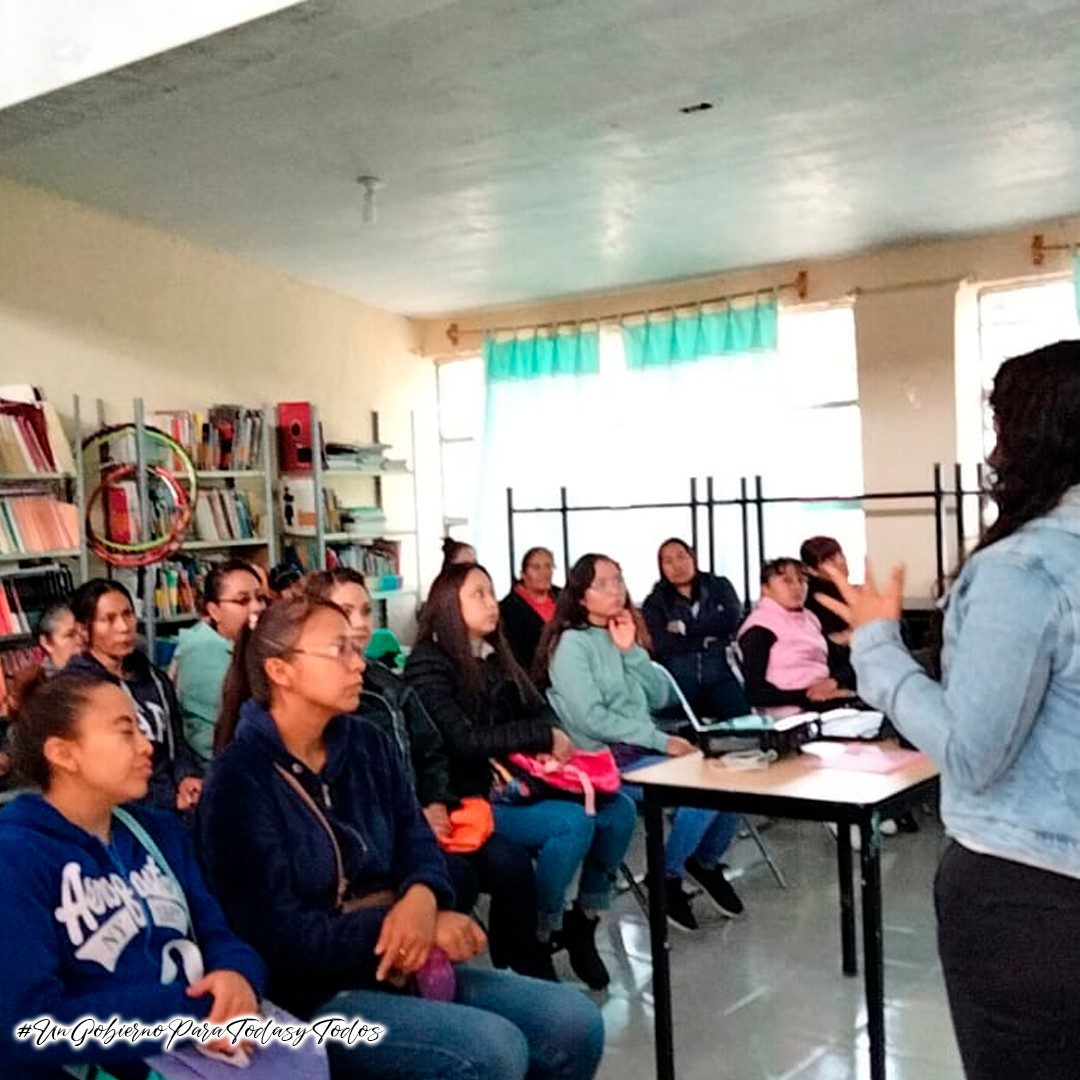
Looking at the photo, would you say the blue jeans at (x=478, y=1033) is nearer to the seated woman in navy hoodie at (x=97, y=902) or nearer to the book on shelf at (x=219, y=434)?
the seated woman in navy hoodie at (x=97, y=902)

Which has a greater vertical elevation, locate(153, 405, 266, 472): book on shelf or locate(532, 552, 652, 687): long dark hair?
locate(153, 405, 266, 472): book on shelf

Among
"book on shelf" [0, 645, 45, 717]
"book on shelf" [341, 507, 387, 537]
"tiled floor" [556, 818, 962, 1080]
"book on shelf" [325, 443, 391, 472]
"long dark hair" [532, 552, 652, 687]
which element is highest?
"book on shelf" [325, 443, 391, 472]

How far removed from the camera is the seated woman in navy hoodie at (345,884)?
1852mm

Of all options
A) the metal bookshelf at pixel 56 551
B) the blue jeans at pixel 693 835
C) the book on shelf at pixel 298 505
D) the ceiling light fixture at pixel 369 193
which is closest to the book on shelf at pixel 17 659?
the metal bookshelf at pixel 56 551

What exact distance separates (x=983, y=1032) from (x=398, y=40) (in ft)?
10.0

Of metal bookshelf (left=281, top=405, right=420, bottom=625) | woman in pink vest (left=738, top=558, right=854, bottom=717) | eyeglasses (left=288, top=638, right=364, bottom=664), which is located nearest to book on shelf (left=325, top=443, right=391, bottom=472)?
metal bookshelf (left=281, top=405, right=420, bottom=625)

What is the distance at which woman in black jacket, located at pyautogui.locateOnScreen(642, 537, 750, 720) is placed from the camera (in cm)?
501

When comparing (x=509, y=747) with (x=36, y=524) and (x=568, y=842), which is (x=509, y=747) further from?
(x=36, y=524)

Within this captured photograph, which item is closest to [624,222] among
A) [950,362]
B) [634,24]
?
[950,362]

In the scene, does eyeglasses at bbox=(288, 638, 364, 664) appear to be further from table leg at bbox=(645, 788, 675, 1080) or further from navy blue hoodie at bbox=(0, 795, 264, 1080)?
table leg at bbox=(645, 788, 675, 1080)

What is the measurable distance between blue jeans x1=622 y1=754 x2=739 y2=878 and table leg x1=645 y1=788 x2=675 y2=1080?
0.78m

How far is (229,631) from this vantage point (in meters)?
3.93

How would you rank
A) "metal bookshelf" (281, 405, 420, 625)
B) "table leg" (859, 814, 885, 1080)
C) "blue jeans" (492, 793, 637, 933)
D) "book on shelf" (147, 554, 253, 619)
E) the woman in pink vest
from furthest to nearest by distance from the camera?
1. "metal bookshelf" (281, 405, 420, 625)
2. "book on shelf" (147, 554, 253, 619)
3. the woman in pink vest
4. "blue jeans" (492, 793, 637, 933)
5. "table leg" (859, 814, 885, 1080)

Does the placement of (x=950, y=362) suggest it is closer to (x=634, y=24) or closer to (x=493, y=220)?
(x=493, y=220)
